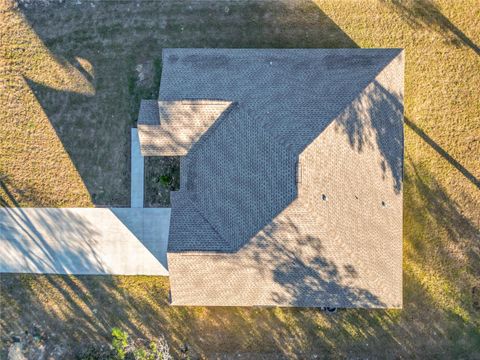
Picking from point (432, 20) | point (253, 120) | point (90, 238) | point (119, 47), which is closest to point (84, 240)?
point (90, 238)

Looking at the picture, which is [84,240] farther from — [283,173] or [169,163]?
[283,173]

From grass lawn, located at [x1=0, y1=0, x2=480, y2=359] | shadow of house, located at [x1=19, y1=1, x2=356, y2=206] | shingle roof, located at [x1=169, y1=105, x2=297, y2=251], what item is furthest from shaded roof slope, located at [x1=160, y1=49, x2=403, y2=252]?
grass lawn, located at [x1=0, y1=0, x2=480, y2=359]

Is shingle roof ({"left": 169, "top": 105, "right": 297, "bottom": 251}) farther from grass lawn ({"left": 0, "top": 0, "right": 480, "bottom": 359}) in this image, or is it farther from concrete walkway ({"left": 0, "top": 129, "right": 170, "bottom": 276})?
grass lawn ({"left": 0, "top": 0, "right": 480, "bottom": 359})

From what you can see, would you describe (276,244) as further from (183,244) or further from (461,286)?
(461,286)

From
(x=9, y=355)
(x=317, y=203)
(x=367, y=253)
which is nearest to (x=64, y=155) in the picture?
(x=9, y=355)

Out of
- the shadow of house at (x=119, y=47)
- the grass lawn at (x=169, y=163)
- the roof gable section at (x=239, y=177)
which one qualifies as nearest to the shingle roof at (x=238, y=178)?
the roof gable section at (x=239, y=177)

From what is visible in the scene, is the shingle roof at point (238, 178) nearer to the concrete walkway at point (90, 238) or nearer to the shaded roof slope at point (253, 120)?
the shaded roof slope at point (253, 120)
